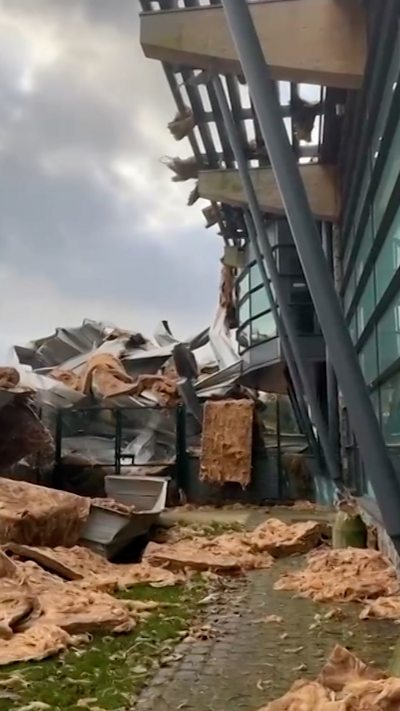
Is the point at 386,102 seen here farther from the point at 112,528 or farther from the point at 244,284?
the point at 244,284

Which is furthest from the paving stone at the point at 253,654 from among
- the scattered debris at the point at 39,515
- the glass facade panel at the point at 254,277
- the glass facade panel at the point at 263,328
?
the glass facade panel at the point at 254,277

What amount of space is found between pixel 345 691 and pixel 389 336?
4.76 m

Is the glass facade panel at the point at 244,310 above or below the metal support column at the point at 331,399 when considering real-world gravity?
above

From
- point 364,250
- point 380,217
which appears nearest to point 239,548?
point 364,250

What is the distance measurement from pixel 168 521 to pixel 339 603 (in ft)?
19.6

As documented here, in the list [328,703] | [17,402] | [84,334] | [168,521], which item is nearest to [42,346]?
[84,334]

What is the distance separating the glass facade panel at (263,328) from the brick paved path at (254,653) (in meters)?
11.9

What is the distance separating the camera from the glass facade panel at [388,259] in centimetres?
666

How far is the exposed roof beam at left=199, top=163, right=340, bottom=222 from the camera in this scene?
489 inches

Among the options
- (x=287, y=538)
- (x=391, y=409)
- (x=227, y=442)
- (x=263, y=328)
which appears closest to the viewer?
(x=391, y=409)

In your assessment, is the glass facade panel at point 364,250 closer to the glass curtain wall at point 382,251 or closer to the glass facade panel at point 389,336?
the glass curtain wall at point 382,251

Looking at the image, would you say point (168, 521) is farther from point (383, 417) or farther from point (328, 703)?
point (328, 703)

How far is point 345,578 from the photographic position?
709 centimetres

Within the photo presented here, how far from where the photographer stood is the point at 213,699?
4.00m
